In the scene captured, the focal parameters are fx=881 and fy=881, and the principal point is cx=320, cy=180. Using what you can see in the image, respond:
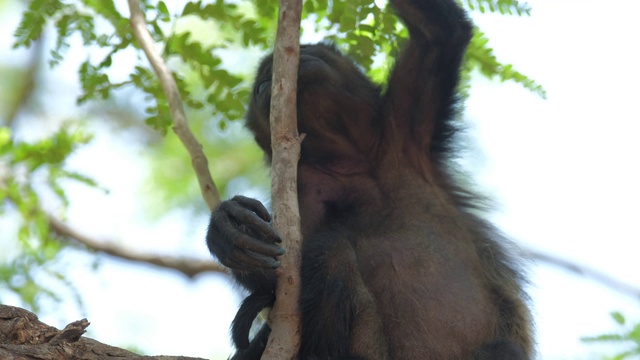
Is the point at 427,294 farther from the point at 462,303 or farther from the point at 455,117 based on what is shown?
the point at 455,117

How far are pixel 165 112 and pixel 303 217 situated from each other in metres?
1.62

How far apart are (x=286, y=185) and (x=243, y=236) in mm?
499

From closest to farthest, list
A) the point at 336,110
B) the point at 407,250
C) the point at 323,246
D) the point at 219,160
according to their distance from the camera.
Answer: the point at 323,246 → the point at 407,250 → the point at 336,110 → the point at 219,160

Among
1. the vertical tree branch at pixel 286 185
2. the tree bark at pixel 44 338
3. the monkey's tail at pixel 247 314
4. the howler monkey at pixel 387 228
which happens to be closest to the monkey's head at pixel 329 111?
the howler monkey at pixel 387 228

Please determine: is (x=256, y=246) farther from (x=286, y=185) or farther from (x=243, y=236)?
(x=286, y=185)

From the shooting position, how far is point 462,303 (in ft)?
22.1

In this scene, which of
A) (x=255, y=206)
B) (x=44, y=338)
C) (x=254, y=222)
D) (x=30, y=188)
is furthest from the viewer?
(x=30, y=188)

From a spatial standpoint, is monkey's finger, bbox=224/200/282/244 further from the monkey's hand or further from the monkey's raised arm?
the monkey's raised arm

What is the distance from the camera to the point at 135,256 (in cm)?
1135

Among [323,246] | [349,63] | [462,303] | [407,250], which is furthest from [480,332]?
[349,63]

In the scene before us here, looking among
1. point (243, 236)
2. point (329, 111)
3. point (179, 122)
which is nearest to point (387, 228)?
point (329, 111)

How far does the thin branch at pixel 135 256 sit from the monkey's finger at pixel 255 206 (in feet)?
16.4

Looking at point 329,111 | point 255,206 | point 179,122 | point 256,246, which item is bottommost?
point 256,246

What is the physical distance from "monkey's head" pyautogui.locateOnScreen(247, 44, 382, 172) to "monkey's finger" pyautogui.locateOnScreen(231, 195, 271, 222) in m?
1.31
